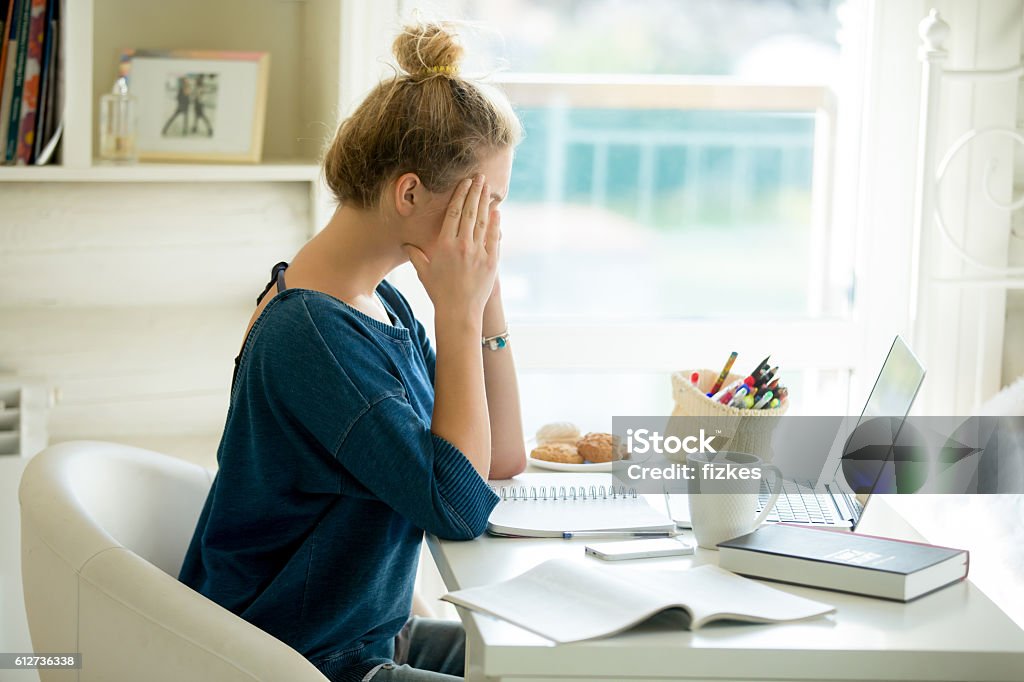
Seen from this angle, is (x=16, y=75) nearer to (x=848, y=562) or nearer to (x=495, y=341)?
(x=495, y=341)

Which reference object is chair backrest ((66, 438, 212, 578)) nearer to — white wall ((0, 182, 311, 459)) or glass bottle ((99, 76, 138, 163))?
white wall ((0, 182, 311, 459))

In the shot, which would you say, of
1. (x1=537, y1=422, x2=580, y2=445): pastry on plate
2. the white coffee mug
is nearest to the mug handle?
the white coffee mug

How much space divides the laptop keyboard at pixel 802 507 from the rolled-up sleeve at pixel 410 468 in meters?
0.35

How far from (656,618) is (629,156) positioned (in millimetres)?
1503

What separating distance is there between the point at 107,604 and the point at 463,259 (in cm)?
55

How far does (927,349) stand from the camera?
2.32 meters

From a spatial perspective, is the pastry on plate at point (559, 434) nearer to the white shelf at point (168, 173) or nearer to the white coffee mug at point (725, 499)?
the white coffee mug at point (725, 499)

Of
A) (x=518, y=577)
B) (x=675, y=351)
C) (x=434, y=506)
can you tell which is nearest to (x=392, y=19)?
(x=675, y=351)

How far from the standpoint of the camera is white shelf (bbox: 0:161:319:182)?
1.88 metres

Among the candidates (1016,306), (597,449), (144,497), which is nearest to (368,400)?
(144,497)

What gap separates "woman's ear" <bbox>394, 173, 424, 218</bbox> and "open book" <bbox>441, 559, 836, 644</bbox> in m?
0.48

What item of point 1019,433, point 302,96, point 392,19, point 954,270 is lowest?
point 1019,433

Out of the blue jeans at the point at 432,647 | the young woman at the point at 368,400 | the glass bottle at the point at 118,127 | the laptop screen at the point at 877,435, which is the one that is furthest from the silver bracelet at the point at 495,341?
the glass bottle at the point at 118,127

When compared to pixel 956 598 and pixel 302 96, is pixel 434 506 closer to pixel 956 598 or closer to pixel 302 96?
pixel 956 598
